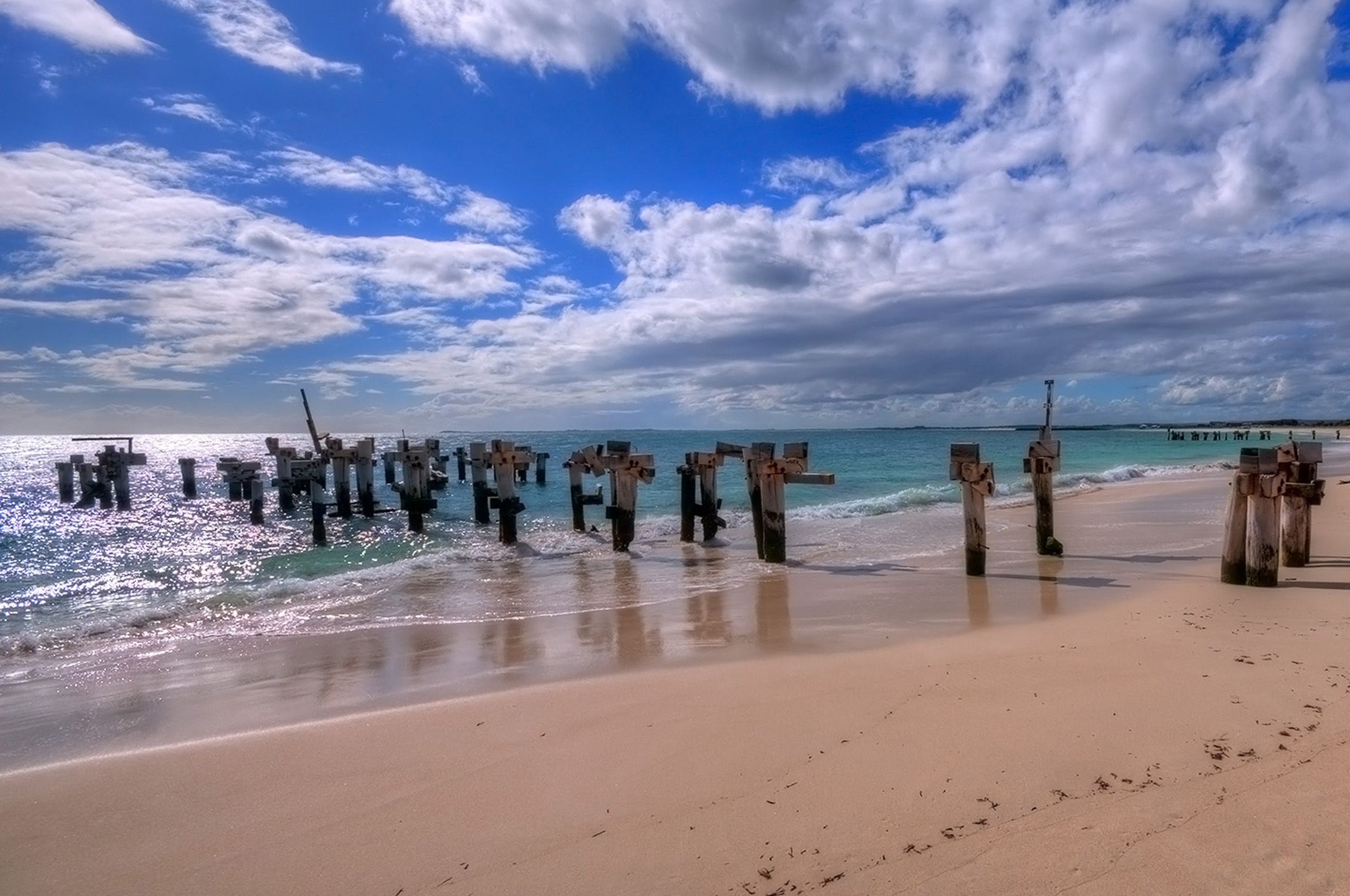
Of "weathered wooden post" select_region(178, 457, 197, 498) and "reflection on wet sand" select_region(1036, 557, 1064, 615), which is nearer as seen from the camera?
"reflection on wet sand" select_region(1036, 557, 1064, 615)

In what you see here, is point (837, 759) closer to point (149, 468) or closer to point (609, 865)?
point (609, 865)

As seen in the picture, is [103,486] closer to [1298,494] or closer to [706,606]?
[706,606]

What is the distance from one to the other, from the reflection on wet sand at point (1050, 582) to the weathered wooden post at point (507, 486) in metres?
10.3

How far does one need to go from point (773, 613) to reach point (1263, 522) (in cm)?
556

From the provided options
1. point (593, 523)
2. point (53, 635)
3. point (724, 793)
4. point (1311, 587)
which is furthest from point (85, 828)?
point (593, 523)

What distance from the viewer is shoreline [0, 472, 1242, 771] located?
5539 mm

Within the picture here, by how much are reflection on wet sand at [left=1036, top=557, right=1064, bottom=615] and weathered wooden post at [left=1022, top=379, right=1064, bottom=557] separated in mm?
313

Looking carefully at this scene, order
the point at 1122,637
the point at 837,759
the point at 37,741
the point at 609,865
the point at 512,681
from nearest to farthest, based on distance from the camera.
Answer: the point at 609,865, the point at 837,759, the point at 37,741, the point at 512,681, the point at 1122,637

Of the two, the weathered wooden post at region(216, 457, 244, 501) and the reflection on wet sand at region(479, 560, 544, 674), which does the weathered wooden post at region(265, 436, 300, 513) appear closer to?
the weathered wooden post at region(216, 457, 244, 501)

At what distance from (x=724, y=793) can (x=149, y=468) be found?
76.1m

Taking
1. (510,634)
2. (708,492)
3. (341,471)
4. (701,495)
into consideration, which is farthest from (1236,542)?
(341,471)

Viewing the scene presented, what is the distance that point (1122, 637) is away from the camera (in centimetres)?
654

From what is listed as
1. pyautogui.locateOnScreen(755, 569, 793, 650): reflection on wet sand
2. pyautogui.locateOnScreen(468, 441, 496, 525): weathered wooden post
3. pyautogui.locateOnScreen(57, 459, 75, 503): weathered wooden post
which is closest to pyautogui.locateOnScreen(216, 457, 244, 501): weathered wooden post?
pyautogui.locateOnScreen(57, 459, 75, 503): weathered wooden post

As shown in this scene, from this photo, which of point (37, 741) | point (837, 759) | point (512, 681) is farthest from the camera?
point (512, 681)
